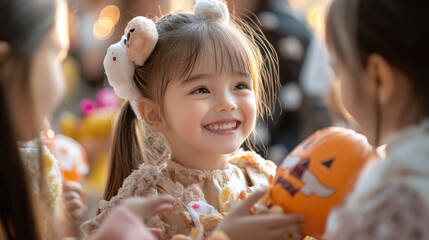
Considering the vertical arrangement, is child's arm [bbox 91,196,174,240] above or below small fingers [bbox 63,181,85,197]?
above

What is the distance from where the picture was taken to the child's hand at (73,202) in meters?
1.69

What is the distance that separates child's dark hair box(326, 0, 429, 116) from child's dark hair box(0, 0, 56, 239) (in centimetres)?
63

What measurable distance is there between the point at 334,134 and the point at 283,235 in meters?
0.24

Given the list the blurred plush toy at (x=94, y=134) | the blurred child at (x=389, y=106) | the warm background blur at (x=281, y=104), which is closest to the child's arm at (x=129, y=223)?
the blurred child at (x=389, y=106)

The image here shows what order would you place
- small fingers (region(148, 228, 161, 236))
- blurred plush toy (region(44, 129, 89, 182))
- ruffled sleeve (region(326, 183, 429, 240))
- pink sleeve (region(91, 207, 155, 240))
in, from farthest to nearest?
blurred plush toy (region(44, 129, 89, 182)), small fingers (region(148, 228, 161, 236)), pink sleeve (region(91, 207, 155, 240)), ruffled sleeve (region(326, 183, 429, 240))

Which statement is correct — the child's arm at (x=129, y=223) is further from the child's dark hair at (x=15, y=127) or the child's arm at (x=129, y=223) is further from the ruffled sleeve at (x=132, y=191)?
the ruffled sleeve at (x=132, y=191)

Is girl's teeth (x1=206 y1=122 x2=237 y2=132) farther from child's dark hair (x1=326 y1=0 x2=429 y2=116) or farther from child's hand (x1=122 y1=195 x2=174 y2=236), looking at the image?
child's dark hair (x1=326 y1=0 x2=429 y2=116)

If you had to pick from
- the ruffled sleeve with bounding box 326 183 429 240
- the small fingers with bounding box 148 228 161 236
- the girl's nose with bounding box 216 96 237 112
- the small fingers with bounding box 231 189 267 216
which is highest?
the girl's nose with bounding box 216 96 237 112

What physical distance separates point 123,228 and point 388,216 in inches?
19.5

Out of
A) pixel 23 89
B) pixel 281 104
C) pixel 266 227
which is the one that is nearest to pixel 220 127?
pixel 266 227

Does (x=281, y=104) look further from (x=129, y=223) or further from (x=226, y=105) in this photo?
(x=129, y=223)

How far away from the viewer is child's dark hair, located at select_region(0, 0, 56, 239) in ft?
3.60

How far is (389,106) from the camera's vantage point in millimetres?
993

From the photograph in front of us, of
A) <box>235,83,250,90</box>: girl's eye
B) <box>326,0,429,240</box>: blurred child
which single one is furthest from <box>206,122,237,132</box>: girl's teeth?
<box>326,0,429,240</box>: blurred child
